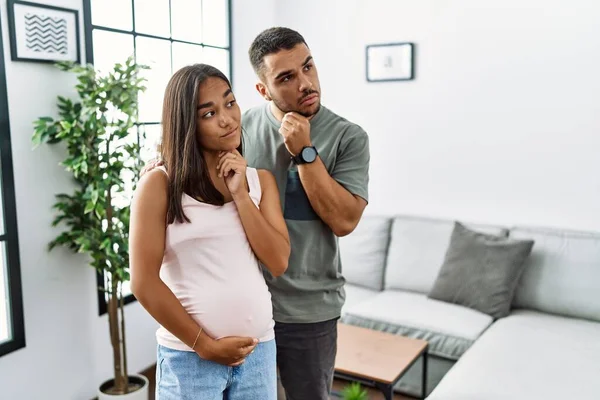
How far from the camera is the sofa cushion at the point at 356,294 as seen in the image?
10.7 ft

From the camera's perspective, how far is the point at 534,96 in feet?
10.5

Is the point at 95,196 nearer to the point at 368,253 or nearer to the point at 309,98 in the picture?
the point at 309,98

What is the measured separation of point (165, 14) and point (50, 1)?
90 cm

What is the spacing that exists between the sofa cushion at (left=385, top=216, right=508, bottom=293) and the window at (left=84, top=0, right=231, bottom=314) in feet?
4.99

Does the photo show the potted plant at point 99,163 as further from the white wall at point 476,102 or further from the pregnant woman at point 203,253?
the white wall at point 476,102

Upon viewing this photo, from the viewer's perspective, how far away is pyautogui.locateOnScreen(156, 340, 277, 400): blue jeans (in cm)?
117

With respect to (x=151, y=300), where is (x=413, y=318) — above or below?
below

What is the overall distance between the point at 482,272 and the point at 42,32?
238 centimetres

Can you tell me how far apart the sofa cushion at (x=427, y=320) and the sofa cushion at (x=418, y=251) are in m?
0.15

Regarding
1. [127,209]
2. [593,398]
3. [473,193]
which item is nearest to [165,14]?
[127,209]

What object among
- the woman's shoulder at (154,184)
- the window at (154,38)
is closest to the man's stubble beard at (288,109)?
the woman's shoulder at (154,184)

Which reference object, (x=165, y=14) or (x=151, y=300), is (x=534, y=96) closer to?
(x=165, y=14)

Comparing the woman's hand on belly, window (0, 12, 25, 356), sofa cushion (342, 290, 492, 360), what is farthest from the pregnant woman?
sofa cushion (342, 290, 492, 360)

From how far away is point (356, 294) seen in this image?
3385 mm
